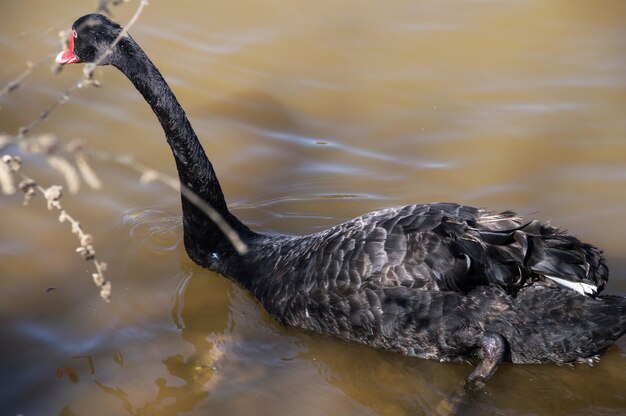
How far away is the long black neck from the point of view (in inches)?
192

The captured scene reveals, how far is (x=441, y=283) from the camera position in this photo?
4.36 m

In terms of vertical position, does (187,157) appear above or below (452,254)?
above

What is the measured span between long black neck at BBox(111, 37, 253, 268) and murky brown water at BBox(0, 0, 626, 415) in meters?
0.23

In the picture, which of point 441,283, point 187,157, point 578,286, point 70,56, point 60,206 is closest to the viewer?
point 60,206

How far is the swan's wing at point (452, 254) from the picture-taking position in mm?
4246

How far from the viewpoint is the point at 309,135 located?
6.67m

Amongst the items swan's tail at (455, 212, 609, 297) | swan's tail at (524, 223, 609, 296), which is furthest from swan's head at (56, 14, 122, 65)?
swan's tail at (524, 223, 609, 296)

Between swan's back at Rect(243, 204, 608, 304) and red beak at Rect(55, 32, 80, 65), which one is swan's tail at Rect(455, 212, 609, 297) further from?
red beak at Rect(55, 32, 80, 65)

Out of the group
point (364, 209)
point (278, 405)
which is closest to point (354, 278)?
point (278, 405)

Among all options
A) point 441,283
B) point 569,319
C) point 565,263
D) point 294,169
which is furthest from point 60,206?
point 294,169

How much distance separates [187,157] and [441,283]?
6.07ft

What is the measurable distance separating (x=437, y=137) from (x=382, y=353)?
94.8 inches

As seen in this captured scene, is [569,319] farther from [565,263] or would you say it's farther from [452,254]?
[452,254]

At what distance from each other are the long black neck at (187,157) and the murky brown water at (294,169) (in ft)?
0.76
